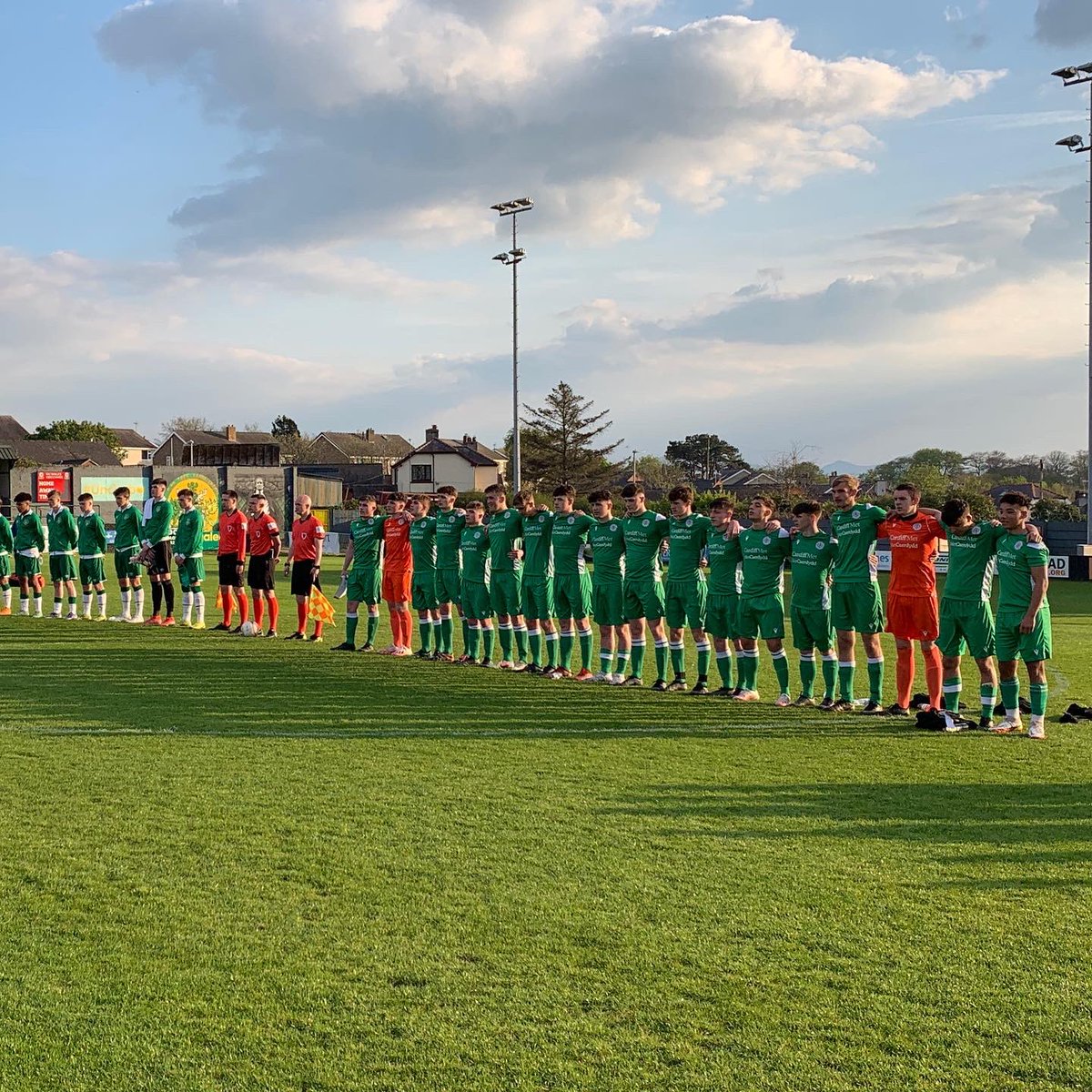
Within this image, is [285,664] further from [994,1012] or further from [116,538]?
[994,1012]

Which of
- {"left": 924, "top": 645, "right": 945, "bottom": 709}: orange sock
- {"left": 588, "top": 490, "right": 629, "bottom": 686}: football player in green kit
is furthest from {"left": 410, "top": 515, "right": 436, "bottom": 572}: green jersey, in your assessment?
{"left": 924, "top": 645, "right": 945, "bottom": 709}: orange sock

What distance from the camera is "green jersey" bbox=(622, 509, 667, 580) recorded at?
11.7 m

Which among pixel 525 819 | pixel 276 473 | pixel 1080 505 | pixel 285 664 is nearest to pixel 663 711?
pixel 525 819

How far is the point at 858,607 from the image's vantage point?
10.1 m

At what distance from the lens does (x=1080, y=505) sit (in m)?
41.0

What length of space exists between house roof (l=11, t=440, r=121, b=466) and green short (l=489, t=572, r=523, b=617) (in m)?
77.5

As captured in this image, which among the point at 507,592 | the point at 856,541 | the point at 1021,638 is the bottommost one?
the point at 1021,638

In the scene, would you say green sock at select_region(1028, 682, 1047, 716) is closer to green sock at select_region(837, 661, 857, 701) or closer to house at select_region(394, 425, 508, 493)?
green sock at select_region(837, 661, 857, 701)

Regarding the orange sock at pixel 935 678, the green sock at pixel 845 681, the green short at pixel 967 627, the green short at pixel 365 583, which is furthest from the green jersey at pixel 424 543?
the green short at pixel 967 627

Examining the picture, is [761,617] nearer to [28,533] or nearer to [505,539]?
[505,539]

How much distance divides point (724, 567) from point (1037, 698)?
305 cm

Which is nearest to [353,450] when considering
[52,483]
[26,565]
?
[52,483]

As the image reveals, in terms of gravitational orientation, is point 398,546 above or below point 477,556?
above

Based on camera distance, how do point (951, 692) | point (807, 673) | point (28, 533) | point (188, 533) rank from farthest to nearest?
point (28, 533) → point (188, 533) → point (807, 673) → point (951, 692)
